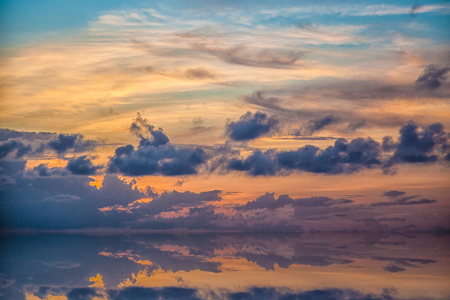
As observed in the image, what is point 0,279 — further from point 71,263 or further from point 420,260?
point 420,260

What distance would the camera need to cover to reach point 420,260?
2586 inches

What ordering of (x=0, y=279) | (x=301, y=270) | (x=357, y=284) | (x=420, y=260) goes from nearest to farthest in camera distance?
(x=357, y=284)
(x=0, y=279)
(x=301, y=270)
(x=420, y=260)

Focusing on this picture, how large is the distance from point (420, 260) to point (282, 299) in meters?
32.2

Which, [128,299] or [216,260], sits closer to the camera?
[128,299]

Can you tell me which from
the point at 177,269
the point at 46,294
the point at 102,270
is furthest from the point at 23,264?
the point at 46,294

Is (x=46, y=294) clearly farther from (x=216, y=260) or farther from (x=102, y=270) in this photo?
(x=216, y=260)

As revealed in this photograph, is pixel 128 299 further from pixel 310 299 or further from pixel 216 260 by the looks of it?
pixel 216 260

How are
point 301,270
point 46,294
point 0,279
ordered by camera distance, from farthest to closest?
point 301,270 → point 0,279 → point 46,294

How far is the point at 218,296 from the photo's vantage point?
40.4m

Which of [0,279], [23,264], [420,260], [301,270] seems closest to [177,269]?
→ [301,270]

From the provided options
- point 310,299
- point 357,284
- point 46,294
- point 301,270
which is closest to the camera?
point 310,299

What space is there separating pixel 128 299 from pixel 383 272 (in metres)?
24.1

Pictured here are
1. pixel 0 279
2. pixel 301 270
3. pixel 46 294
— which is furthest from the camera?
pixel 301 270

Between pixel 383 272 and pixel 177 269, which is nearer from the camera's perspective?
pixel 383 272
